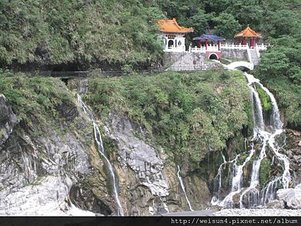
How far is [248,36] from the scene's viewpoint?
45.0 m

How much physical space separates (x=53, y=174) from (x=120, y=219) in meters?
3.70

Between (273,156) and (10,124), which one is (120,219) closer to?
(10,124)

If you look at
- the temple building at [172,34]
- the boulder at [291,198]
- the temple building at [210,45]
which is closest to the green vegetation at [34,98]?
the boulder at [291,198]

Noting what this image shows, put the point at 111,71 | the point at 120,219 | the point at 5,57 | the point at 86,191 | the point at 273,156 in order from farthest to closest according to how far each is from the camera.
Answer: the point at 111,71 < the point at 273,156 < the point at 5,57 < the point at 86,191 < the point at 120,219

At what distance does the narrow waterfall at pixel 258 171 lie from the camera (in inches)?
1161

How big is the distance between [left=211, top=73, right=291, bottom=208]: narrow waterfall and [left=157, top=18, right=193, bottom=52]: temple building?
31.6 ft

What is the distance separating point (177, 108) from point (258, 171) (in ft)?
20.0

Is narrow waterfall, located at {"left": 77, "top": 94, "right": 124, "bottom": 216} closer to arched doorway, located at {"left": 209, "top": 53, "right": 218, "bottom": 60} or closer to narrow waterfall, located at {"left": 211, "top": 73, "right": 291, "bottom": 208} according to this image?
narrow waterfall, located at {"left": 211, "top": 73, "right": 291, "bottom": 208}

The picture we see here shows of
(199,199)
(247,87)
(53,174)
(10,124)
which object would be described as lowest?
(199,199)

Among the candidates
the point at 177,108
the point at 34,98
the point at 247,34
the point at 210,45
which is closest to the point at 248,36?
the point at 247,34

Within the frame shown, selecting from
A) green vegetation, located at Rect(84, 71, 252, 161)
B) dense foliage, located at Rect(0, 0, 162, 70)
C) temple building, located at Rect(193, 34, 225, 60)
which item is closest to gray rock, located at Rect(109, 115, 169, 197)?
green vegetation, located at Rect(84, 71, 252, 161)

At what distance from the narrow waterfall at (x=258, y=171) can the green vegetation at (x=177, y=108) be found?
1230mm

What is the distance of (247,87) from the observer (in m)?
35.4

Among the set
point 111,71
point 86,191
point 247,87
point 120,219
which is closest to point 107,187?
point 86,191
